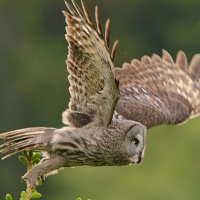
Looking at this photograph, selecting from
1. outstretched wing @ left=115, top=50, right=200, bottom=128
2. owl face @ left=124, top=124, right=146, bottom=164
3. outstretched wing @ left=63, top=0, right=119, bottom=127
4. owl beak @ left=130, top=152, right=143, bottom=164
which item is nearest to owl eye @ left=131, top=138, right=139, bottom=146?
owl face @ left=124, top=124, right=146, bottom=164

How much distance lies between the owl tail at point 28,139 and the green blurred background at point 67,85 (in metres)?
13.2

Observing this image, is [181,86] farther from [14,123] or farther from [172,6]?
[172,6]

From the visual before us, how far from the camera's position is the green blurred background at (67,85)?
2614 centimetres

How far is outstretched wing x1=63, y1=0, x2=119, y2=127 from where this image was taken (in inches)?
417

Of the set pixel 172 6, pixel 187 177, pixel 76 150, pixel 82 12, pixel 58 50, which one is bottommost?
pixel 76 150

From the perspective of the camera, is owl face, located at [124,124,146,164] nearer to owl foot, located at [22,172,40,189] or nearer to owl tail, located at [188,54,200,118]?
owl foot, located at [22,172,40,189]

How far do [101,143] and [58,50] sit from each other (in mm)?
27202

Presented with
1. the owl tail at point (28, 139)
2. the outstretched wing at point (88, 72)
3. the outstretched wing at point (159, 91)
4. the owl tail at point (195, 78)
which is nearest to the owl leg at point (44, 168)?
the owl tail at point (28, 139)

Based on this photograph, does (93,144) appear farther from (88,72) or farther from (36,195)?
(36,195)

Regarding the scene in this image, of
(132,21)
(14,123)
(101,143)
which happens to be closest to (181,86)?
(101,143)

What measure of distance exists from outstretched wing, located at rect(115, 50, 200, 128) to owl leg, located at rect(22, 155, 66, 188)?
38.5 inches

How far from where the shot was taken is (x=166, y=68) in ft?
45.2

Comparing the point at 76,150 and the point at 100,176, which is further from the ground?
the point at 100,176

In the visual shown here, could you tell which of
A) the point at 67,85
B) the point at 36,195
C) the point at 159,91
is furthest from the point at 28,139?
the point at 67,85
